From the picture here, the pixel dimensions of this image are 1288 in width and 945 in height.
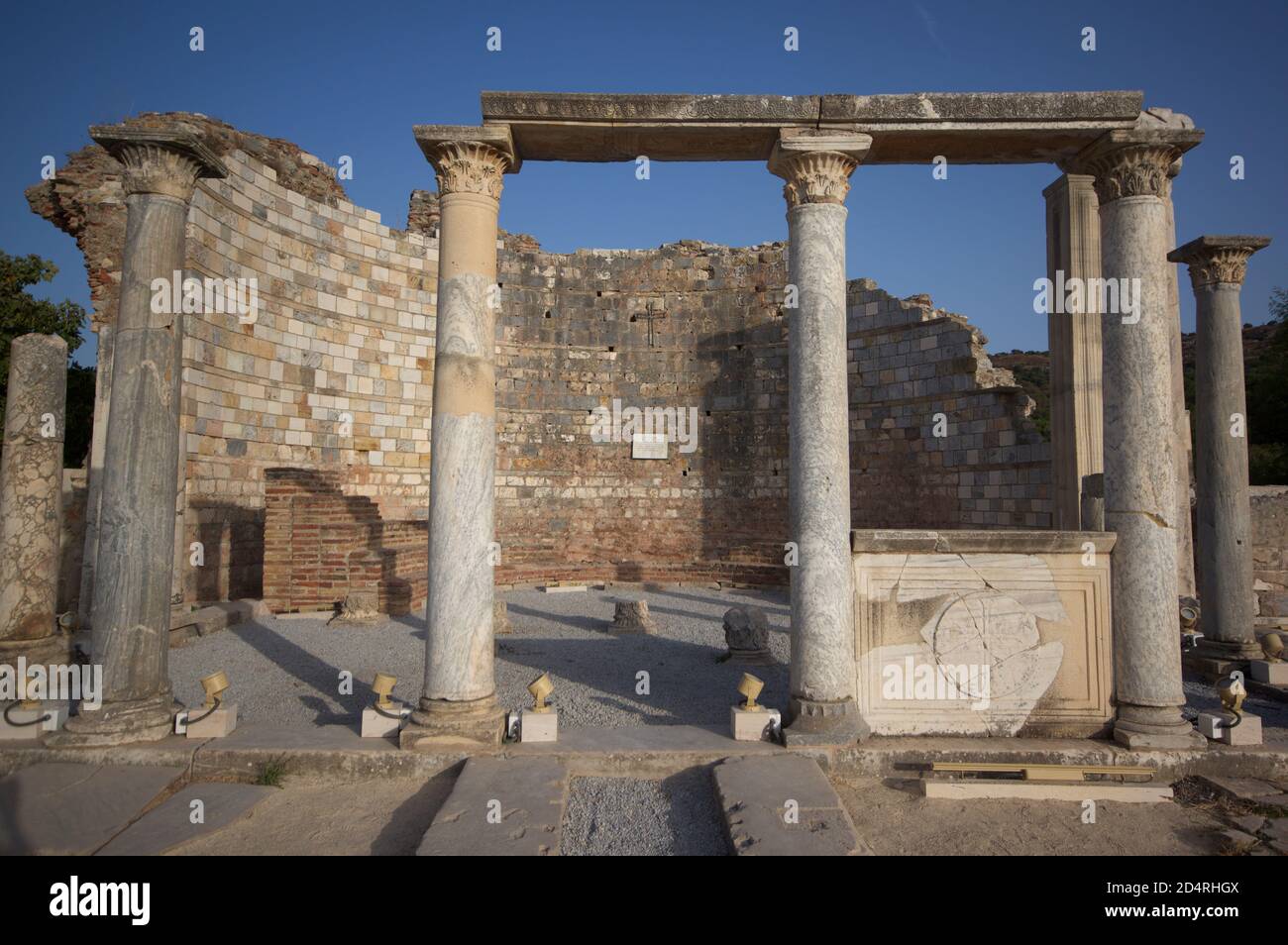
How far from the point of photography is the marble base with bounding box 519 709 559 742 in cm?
530

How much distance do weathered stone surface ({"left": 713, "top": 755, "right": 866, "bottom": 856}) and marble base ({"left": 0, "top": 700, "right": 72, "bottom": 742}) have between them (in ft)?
15.7

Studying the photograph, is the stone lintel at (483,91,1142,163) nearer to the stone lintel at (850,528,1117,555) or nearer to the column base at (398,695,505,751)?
the stone lintel at (850,528,1117,555)

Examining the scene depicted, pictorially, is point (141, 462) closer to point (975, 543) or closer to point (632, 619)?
point (975, 543)

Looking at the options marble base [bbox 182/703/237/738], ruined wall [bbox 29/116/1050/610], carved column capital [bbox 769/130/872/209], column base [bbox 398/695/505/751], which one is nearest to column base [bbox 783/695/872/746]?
column base [bbox 398/695/505/751]

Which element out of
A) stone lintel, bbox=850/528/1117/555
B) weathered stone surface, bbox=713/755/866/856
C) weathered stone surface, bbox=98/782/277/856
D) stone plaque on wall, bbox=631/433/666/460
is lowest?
weathered stone surface, bbox=98/782/277/856

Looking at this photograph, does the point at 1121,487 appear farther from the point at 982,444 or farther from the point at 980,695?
the point at 982,444

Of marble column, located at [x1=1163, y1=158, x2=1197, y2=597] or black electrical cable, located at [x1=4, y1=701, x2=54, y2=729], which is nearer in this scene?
black electrical cable, located at [x1=4, y1=701, x2=54, y2=729]

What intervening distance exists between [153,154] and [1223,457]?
1071 cm

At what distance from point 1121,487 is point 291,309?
41.4 ft

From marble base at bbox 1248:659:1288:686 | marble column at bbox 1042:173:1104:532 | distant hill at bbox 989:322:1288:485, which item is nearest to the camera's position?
marble base at bbox 1248:659:1288:686

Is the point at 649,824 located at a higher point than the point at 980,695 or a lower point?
lower

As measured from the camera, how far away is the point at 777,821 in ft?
13.6
